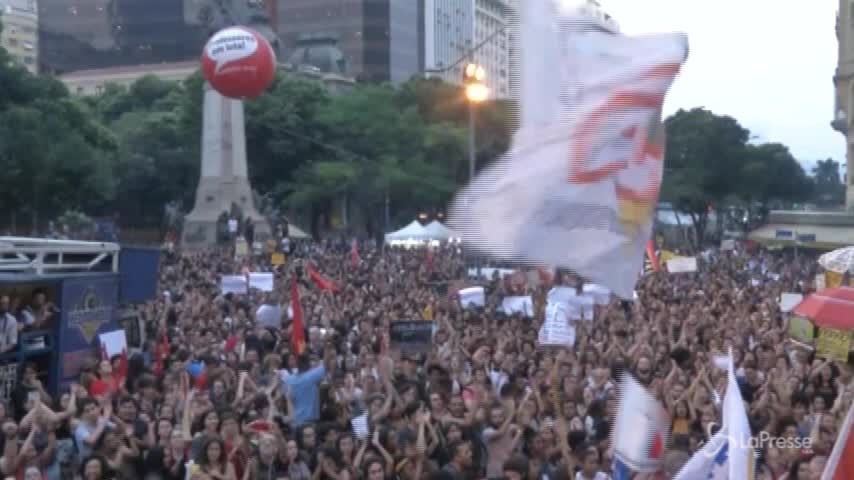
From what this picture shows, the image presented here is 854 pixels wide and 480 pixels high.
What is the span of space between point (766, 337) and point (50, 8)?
97423 mm

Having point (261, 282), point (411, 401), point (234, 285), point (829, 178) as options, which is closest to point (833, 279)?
point (411, 401)

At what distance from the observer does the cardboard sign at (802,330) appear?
13.7 m

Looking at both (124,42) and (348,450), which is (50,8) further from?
(348,450)

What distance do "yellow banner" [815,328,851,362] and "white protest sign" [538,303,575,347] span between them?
101 inches

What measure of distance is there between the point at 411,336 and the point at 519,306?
186 inches

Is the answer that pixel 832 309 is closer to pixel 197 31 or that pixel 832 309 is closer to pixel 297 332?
pixel 297 332

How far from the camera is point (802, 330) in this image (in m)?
14.1

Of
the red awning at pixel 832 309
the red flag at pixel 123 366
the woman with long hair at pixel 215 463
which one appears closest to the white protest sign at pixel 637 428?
the woman with long hair at pixel 215 463

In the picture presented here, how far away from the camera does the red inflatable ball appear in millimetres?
29891

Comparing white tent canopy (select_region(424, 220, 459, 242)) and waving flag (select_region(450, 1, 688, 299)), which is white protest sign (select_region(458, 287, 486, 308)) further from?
white tent canopy (select_region(424, 220, 459, 242))

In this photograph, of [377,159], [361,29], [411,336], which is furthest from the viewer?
[361,29]

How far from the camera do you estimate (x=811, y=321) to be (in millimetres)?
13352

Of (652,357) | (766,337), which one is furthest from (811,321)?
(652,357)

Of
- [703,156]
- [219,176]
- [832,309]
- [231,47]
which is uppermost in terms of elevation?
[231,47]
